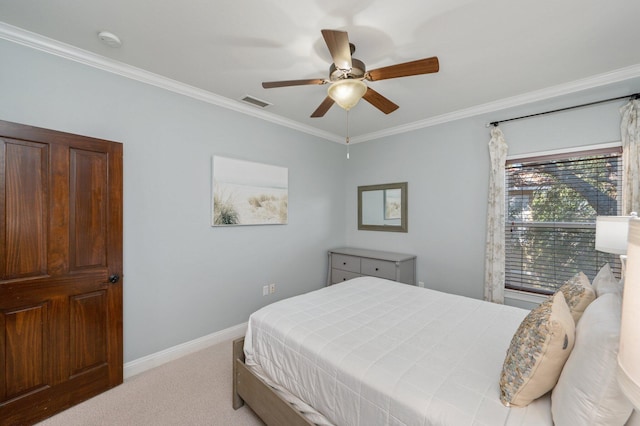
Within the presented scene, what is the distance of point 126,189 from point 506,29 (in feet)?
10.6

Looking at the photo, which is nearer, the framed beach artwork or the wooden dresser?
the framed beach artwork

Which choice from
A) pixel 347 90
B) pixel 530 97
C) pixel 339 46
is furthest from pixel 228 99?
pixel 530 97

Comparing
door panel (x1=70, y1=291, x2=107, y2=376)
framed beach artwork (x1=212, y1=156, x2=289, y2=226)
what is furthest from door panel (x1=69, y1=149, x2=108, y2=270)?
framed beach artwork (x1=212, y1=156, x2=289, y2=226)

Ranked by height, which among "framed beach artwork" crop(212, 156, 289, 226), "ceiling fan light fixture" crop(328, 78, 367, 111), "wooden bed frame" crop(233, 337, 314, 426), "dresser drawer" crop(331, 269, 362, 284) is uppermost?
"ceiling fan light fixture" crop(328, 78, 367, 111)

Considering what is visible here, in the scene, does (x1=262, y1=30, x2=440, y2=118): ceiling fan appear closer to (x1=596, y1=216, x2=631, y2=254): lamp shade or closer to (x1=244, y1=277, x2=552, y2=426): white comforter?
(x1=596, y1=216, x2=631, y2=254): lamp shade

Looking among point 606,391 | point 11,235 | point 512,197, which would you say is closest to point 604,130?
point 512,197

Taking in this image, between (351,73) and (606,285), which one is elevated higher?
(351,73)

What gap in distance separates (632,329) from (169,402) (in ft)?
8.72

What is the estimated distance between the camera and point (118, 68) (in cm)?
235

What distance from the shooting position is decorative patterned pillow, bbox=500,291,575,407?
1.05 m

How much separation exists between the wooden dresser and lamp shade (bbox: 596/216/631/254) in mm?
1896

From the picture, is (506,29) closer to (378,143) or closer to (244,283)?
(378,143)

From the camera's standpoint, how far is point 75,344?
208cm

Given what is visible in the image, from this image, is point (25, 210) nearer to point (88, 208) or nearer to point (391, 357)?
point (88, 208)
